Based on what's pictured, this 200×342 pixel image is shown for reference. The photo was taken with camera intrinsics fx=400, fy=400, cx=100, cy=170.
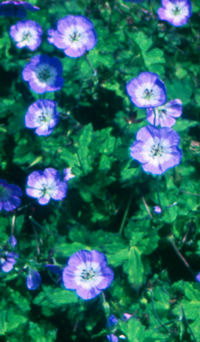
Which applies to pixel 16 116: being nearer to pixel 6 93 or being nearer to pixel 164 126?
pixel 6 93

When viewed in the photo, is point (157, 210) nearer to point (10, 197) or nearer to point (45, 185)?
point (45, 185)

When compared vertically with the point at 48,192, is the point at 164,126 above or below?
above

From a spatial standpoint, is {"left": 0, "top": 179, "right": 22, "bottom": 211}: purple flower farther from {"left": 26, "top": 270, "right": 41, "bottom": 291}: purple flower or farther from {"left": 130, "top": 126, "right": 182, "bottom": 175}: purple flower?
{"left": 130, "top": 126, "right": 182, "bottom": 175}: purple flower

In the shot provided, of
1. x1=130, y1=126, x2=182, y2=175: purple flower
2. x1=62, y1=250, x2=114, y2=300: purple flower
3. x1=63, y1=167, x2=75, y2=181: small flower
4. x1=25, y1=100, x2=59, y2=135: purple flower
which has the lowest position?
x1=62, y1=250, x2=114, y2=300: purple flower

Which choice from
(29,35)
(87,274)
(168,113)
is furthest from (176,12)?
(87,274)

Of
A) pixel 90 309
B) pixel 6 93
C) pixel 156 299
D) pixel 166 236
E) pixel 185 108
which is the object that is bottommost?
pixel 90 309

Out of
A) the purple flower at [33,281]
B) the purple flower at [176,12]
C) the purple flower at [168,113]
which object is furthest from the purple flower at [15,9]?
the purple flower at [33,281]

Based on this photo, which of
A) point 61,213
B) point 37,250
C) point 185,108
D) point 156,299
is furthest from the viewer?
point 185,108

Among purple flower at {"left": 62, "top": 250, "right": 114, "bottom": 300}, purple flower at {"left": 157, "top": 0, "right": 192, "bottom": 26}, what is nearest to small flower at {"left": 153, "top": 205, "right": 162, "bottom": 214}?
purple flower at {"left": 62, "top": 250, "right": 114, "bottom": 300}

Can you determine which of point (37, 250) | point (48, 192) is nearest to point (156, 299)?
point (37, 250)
